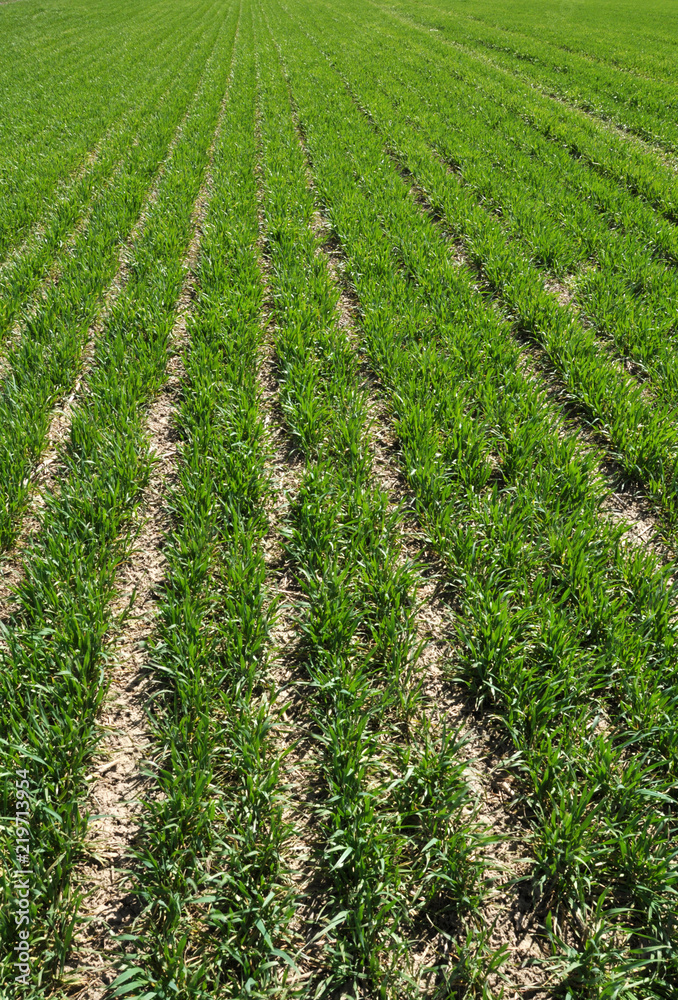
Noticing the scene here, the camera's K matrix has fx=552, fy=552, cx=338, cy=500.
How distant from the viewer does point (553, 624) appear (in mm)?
2365

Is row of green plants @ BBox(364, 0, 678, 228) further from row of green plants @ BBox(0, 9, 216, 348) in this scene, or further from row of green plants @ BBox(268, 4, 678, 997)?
row of green plants @ BBox(0, 9, 216, 348)

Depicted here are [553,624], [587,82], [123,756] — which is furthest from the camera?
[587,82]

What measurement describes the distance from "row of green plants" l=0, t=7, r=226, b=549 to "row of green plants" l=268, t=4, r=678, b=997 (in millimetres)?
2252

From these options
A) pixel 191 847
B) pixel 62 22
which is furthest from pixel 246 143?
pixel 62 22

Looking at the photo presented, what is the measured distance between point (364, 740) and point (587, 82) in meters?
16.2

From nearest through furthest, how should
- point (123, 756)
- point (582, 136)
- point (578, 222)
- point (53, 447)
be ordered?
point (123, 756) → point (53, 447) → point (578, 222) → point (582, 136)

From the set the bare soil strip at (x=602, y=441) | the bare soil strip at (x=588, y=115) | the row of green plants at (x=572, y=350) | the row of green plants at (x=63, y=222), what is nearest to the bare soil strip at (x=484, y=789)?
the bare soil strip at (x=602, y=441)

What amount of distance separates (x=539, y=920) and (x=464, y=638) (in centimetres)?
96

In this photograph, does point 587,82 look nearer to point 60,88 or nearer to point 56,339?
point 60,88

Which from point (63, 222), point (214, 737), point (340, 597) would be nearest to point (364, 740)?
point (214, 737)

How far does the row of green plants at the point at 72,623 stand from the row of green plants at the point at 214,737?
23 centimetres

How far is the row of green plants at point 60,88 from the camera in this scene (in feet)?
23.9

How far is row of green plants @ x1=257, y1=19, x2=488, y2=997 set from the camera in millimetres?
1636

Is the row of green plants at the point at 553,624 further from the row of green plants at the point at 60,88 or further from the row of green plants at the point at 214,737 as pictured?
the row of green plants at the point at 60,88
